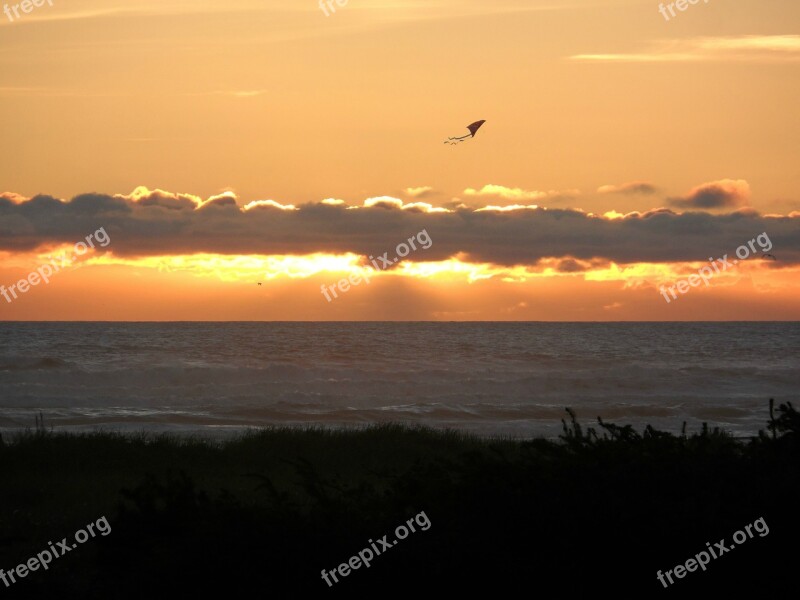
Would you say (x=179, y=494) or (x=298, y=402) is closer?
(x=179, y=494)

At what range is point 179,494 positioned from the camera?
24.1 feet

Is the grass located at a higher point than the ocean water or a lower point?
higher

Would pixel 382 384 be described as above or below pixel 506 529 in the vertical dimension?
below

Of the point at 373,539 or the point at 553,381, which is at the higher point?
the point at 373,539

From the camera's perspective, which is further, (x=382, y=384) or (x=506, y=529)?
(x=382, y=384)

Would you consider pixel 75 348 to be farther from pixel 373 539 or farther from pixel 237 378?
pixel 373 539

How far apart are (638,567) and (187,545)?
3.16m

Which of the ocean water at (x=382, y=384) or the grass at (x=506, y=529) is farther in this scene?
the ocean water at (x=382, y=384)

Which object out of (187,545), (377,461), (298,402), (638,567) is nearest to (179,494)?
(187,545)

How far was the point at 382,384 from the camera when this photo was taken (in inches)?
1959

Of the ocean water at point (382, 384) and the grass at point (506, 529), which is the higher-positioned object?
the grass at point (506, 529)

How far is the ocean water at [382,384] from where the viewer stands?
35875 mm

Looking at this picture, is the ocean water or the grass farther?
the ocean water

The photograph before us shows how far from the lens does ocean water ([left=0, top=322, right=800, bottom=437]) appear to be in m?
35.9
